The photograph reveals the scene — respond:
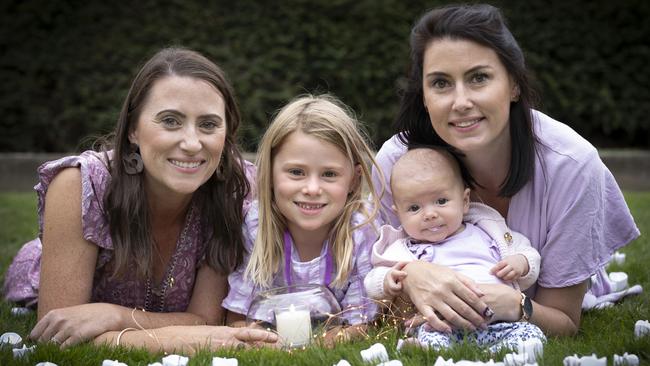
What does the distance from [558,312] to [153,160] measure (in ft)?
6.15

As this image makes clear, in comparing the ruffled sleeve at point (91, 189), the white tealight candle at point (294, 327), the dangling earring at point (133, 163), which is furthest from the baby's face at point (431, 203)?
the ruffled sleeve at point (91, 189)

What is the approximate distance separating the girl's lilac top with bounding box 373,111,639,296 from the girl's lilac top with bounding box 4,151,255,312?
138 cm

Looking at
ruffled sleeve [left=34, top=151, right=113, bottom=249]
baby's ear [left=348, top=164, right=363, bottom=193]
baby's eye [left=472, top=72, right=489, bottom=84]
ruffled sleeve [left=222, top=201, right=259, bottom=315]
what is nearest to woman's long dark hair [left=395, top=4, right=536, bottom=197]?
baby's eye [left=472, top=72, right=489, bottom=84]

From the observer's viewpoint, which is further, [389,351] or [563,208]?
[563,208]

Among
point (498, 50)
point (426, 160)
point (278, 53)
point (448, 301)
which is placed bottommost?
point (448, 301)

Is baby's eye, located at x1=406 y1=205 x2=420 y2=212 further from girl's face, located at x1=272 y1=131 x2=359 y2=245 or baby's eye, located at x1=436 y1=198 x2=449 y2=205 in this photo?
girl's face, located at x1=272 y1=131 x2=359 y2=245

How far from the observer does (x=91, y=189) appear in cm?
353

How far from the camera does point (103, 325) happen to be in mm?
3387

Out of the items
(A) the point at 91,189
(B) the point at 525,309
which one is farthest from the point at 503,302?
(A) the point at 91,189

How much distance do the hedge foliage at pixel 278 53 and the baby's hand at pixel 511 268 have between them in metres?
5.59

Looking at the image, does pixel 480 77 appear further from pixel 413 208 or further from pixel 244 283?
pixel 244 283

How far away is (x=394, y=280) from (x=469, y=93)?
852 millimetres

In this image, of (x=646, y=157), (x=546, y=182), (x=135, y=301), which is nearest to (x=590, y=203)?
(x=546, y=182)

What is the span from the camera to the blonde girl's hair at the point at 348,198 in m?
3.65
